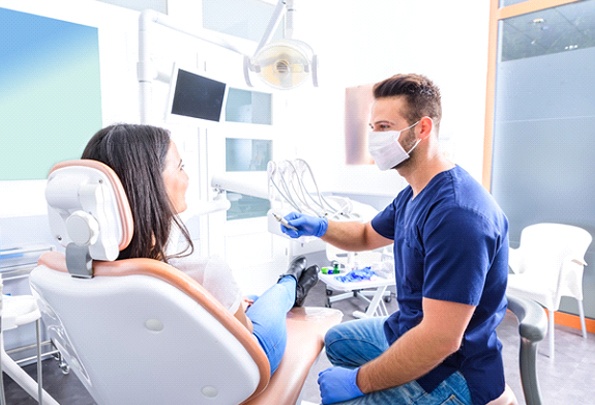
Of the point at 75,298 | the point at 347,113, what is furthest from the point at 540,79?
the point at 75,298

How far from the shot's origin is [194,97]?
1675 millimetres

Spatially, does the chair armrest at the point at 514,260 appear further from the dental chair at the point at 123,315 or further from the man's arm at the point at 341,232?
the dental chair at the point at 123,315

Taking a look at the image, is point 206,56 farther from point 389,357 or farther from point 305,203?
point 389,357

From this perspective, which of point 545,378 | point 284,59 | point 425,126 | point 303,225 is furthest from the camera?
point 545,378

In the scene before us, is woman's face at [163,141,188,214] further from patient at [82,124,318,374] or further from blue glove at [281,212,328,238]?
blue glove at [281,212,328,238]

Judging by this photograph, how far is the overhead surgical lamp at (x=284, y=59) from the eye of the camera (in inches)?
52.2

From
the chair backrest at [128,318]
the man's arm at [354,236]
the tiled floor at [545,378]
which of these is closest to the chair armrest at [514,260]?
the tiled floor at [545,378]

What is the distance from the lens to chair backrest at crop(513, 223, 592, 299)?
2.32m

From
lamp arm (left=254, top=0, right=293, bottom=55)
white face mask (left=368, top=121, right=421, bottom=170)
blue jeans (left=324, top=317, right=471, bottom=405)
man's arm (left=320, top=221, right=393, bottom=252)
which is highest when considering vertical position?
lamp arm (left=254, top=0, right=293, bottom=55)

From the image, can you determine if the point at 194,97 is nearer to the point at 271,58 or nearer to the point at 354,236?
the point at 271,58

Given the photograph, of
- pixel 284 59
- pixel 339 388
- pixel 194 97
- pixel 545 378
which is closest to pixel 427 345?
pixel 339 388

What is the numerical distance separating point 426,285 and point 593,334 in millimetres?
2367

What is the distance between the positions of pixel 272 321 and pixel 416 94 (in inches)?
31.0

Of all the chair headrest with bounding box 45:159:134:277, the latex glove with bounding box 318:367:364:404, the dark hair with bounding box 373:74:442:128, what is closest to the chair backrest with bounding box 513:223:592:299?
the dark hair with bounding box 373:74:442:128
